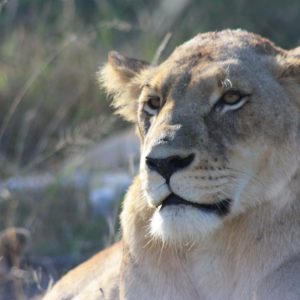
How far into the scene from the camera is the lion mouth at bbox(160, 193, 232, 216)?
3840 millimetres

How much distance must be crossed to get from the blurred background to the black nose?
4.31 ft

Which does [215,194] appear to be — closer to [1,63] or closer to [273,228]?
[273,228]

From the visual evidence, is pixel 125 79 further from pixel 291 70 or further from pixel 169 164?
pixel 169 164

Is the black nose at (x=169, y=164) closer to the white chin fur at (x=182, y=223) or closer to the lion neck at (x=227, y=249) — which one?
the white chin fur at (x=182, y=223)

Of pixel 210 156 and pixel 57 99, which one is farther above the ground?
pixel 57 99

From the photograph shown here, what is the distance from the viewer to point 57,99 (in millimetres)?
8914

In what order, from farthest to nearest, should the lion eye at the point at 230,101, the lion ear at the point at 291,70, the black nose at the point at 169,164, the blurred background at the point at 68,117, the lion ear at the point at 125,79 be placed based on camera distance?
1. the blurred background at the point at 68,117
2. the lion ear at the point at 125,79
3. the lion ear at the point at 291,70
4. the lion eye at the point at 230,101
5. the black nose at the point at 169,164

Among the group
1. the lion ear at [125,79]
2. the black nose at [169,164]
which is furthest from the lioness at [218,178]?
the lion ear at [125,79]

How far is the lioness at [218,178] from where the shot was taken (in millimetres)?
3850

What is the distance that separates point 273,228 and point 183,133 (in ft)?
1.65

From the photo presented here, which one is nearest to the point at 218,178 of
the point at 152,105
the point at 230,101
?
the point at 230,101

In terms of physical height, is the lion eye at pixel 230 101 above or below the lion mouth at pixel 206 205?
above

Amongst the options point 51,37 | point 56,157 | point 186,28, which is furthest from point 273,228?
point 186,28

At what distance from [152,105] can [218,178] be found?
529 mm
